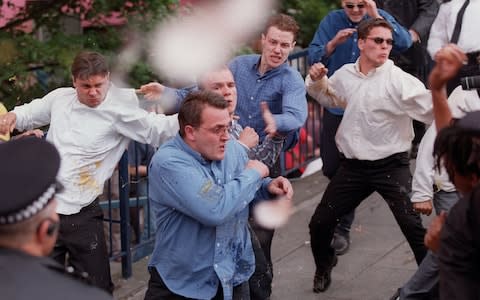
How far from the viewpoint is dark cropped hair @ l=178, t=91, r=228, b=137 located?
482 centimetres

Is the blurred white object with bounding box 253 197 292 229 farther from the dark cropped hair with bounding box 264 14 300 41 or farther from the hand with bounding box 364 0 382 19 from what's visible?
the hand with bounding box 364 0 382 19

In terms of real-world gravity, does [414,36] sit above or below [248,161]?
below

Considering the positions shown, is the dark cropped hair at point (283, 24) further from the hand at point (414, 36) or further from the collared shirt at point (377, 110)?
the hand at point (414, 36)

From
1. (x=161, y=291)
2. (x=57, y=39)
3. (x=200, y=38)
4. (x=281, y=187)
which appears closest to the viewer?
(x=161, y=291)

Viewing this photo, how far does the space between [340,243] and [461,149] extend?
409cm

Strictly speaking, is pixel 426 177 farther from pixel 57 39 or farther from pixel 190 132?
pixel 57 39

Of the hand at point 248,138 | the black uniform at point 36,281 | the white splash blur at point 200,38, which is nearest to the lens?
the black uniform at point 36,281

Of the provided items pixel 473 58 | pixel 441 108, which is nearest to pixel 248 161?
pixel 441 108

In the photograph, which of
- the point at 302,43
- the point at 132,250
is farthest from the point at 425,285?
the point at 302,43

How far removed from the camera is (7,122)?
5543 mm

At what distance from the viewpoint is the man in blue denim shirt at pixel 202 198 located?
4.70 meters

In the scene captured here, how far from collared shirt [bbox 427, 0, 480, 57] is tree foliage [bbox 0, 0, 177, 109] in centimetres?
220

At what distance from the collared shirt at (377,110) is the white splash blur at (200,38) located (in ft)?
3.82

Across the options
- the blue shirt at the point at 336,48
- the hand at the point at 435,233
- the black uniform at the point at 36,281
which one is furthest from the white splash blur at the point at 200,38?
the black uniform at the point at 36,281
